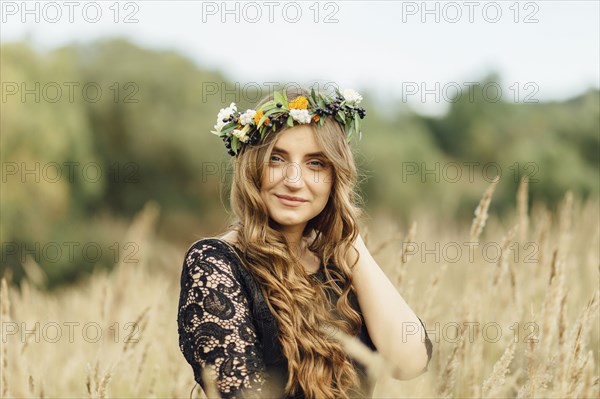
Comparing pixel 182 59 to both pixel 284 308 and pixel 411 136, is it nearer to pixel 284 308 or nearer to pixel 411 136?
pixel 411 136

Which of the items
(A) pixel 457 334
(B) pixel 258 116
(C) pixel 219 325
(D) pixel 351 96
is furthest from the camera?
(A) pixel 457 334

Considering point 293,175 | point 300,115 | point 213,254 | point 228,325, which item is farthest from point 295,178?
point 228,325

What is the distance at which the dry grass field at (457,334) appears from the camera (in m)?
1.59

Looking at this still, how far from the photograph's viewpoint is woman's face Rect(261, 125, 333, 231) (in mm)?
1782

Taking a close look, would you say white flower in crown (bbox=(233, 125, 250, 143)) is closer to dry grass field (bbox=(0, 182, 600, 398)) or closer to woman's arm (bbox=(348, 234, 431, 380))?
woman's arm (bbox=(348, 234, 431, 380))

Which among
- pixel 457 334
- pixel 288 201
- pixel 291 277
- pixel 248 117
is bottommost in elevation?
pixel 457 334

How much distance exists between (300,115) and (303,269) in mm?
441

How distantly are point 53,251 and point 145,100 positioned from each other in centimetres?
718

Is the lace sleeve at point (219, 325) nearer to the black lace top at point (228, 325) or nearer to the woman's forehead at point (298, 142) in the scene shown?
the black lace top at point (228, 325)

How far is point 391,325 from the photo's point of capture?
1.80 metres

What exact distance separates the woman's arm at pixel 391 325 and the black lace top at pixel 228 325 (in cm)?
28

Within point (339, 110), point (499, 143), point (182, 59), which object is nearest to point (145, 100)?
point (182, 59)

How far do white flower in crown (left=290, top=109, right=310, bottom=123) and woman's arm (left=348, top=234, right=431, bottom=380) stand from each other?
0.44m

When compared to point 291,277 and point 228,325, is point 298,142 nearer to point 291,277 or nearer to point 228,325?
point 291,277
